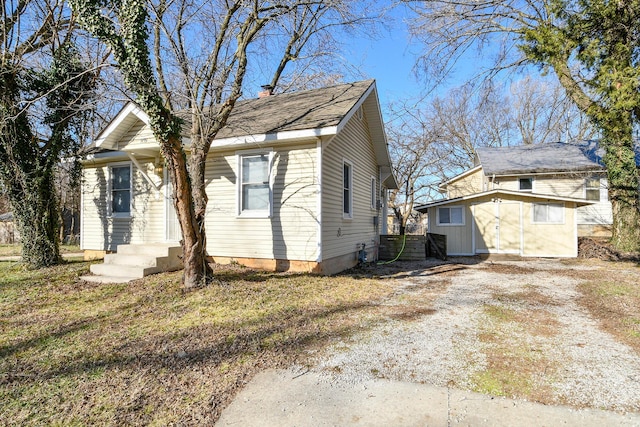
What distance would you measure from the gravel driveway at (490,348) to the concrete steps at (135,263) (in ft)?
15.4

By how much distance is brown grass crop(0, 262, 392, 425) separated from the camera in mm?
2916

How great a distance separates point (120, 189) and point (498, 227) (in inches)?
524

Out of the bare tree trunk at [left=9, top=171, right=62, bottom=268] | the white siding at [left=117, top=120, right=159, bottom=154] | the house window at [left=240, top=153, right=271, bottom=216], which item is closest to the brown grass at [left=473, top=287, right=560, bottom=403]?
the house window at [left=240, top=153, right=271, bottom=216]

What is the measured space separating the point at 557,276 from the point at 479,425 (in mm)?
8109

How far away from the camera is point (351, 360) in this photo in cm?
365

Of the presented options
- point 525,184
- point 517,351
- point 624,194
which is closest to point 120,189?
point 517,351

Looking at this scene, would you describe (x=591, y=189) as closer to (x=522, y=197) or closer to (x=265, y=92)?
(x=522, y=197)

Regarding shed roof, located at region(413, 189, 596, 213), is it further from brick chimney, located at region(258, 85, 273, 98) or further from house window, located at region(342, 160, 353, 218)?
brick chimney, located at region(258, 85, 273, 98)

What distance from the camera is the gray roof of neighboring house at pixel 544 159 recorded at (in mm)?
16484

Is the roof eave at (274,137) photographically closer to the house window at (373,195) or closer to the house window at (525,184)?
the house window at (373,195)

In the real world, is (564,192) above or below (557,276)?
above

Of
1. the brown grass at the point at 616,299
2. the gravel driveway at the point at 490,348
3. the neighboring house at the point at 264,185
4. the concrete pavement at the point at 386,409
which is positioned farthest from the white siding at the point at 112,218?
the brown grass at the point at 616,299

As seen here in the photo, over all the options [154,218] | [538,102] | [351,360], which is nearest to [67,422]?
[351,360]

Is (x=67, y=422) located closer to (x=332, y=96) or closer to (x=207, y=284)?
(x=207, y=284)
